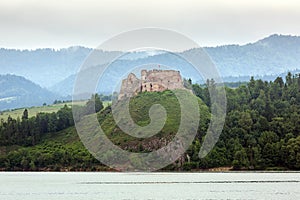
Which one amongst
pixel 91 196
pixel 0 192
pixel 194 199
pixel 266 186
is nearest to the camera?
pixel 194 199

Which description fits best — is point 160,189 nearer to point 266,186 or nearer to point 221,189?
point 221,189

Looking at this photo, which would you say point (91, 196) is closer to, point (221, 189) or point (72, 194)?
point (72, 194)

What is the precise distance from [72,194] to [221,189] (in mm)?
30853

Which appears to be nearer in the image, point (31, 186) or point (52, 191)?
point (52, 191)

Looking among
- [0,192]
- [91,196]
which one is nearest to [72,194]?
[91,196]

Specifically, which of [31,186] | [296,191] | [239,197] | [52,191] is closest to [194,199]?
[239,197]

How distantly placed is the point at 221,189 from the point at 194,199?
2506 cm

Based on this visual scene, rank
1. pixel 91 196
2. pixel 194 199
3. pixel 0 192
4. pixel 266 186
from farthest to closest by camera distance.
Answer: pixel 266 186 → pixel 0 192 → pixel 91 196 → pixel 194 199

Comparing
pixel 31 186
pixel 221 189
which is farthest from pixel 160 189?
pixel 31 186

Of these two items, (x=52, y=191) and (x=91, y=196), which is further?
(x=52, y=191)

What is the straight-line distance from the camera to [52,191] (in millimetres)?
130875

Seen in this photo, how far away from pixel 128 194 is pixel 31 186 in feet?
105

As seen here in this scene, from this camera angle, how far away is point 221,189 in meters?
134

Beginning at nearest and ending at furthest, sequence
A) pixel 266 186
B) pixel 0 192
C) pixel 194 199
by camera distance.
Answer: pixel 194 199
pixel 0 192
pixel 266 186
